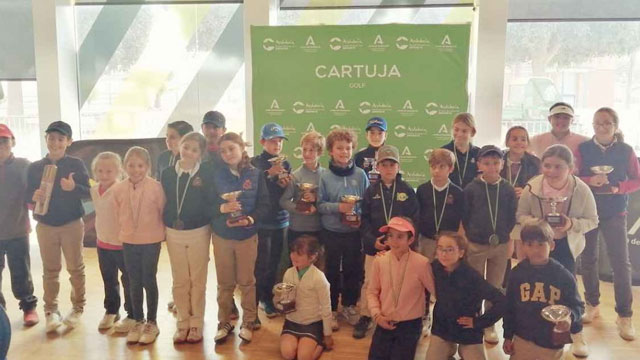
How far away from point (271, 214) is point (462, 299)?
67.2 inches

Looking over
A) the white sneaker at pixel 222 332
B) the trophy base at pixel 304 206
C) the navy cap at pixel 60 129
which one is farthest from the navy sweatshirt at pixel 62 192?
the trophy base at pixel 304 206

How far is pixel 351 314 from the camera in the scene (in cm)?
420

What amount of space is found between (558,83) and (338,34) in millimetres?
3130

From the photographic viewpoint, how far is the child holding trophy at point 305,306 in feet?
11.8

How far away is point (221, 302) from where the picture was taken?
3.93 m

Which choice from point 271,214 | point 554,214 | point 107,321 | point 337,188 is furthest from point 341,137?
point 107,321

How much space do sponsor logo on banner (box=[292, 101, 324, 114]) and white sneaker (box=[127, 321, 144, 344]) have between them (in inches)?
106

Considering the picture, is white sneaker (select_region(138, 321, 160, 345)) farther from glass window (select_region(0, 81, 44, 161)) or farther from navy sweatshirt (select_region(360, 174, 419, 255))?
glass window (select_region(0, 81, 44, 161))

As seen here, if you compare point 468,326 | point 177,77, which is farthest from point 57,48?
point 468,326

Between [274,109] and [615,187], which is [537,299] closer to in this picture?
[615,187]

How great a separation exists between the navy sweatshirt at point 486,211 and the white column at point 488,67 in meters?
2.99

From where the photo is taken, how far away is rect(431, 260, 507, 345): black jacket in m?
3.17

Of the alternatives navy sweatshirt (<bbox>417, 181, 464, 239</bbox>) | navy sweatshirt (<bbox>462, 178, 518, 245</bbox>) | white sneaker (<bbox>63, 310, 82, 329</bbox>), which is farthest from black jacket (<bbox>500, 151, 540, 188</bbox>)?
white sneaker (<bbox>63, 310, 82, 329</bbox>)

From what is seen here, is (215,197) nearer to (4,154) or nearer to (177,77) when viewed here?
(4,154)
